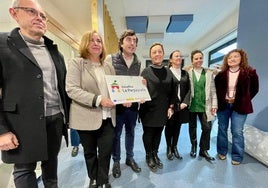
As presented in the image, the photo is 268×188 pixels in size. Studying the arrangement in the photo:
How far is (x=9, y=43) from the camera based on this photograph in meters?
1.02

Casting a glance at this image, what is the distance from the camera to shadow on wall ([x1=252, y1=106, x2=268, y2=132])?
2.52m

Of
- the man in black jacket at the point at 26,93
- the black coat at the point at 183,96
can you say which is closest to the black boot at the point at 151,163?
the black coat at the point at 183,96

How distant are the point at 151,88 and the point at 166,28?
159 inches

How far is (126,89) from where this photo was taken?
1613mm

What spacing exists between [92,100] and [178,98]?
1.15 m

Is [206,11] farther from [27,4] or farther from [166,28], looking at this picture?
[27,4]

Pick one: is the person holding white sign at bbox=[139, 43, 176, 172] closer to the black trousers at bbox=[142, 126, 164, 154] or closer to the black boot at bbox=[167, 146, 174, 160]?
the black trousers at bbox=[142, 126, 164, 154]

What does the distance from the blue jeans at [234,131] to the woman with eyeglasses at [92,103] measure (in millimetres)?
A: 1571

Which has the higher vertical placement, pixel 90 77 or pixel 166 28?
pixel 166 28

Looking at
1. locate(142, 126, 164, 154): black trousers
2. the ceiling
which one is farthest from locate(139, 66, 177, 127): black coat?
the ceiling

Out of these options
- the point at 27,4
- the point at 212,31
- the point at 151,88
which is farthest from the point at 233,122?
the point at 212,31

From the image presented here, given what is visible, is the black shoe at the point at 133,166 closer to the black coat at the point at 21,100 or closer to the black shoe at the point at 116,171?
the black shoe at the point at 116,171

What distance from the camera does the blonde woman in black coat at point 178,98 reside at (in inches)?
84.5

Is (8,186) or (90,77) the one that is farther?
(8,186)
